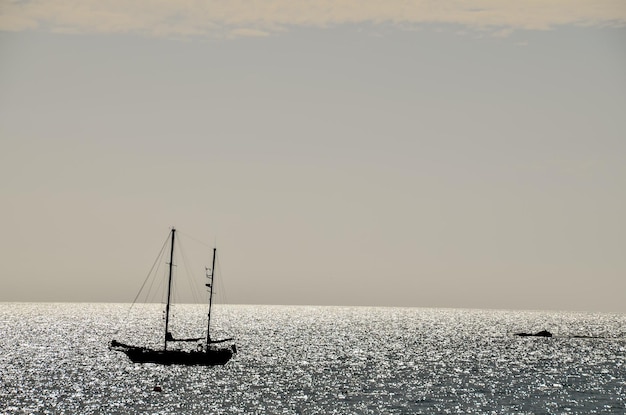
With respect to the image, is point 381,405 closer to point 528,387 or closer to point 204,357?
point 528,387

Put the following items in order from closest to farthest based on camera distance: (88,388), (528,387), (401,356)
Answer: (88,388)
(528,387)
(401,356)

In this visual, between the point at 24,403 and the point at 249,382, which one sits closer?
the point at 24,403

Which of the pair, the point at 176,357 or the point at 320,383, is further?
the point at 176,357

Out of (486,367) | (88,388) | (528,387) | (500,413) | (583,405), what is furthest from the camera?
(486,367)

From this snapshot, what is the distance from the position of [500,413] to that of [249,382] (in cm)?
3883

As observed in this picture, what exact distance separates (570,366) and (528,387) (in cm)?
3531

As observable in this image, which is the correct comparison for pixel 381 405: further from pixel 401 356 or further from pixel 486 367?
pixel 401 356

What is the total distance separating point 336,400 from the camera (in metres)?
92.9

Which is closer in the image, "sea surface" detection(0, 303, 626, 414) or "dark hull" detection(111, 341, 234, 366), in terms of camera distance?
"sea surface" detection(0, 303, 626, 414)

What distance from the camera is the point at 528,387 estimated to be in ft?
355

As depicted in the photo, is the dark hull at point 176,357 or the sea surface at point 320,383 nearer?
the sea surface at point 320,383

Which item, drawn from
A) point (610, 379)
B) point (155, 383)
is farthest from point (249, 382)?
point (610, 379)

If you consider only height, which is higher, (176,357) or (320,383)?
(176,357)

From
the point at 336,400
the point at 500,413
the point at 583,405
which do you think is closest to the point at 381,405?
the point at 336,400
